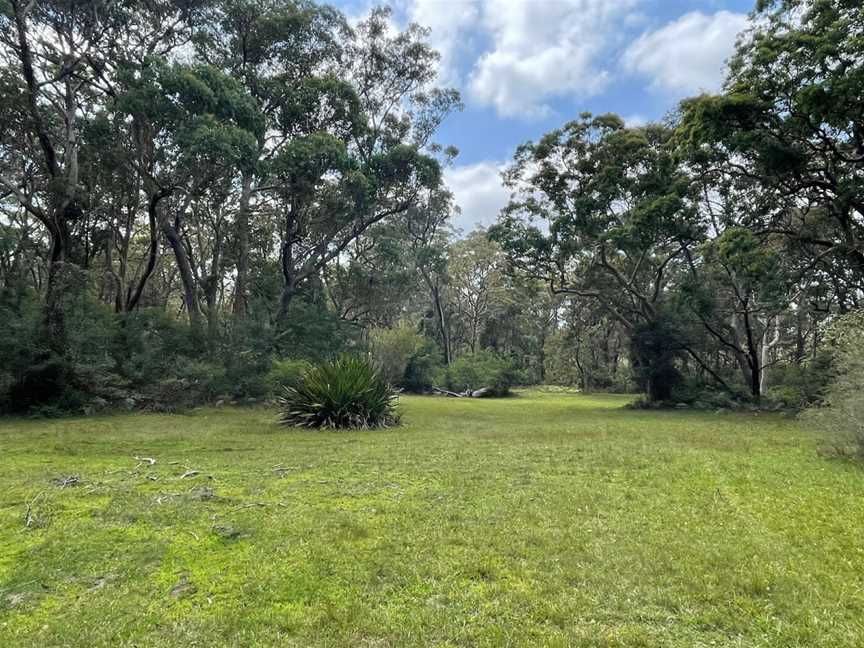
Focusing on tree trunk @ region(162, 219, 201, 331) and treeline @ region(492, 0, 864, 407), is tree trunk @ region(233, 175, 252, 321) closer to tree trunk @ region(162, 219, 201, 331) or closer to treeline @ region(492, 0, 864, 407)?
tree trunk @ region(162, 219, 201, 331)

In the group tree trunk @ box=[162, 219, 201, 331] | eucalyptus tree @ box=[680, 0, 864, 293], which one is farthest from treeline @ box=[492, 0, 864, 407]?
tree trunk @ box=[162, 219, 201, 331]

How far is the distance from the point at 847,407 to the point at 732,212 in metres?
11.0

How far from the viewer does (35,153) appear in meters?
14.6

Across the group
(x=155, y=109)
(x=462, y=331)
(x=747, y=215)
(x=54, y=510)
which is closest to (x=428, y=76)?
(x=155, y=109)

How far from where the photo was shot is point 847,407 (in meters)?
6.13

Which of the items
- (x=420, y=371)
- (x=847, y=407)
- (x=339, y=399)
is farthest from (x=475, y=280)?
(x=847, y=407)

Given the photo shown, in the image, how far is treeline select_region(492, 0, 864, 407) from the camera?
11.3 m

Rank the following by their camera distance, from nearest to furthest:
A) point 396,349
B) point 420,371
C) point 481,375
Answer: point 396,349
point 420,371
point 481,375

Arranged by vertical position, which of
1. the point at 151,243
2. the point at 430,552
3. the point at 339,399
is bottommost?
the point at 430,552

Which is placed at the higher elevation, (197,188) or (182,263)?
(197,188)

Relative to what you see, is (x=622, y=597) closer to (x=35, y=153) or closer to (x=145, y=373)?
(x=145, y=373)

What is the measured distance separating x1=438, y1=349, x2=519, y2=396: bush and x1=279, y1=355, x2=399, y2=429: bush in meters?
15.6

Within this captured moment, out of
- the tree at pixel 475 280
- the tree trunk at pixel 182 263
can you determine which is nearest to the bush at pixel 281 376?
the tree trunk at pixel 182 263

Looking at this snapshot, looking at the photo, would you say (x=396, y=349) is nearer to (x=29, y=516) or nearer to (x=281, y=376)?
(x=281, y=376)
